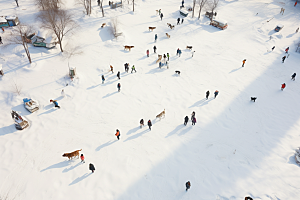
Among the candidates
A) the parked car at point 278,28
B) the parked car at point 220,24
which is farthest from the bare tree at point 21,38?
the parked car at point 278,28

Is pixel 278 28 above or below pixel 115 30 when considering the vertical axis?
below

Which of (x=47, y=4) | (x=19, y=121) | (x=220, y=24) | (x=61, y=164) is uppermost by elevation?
(x=47, y=4)

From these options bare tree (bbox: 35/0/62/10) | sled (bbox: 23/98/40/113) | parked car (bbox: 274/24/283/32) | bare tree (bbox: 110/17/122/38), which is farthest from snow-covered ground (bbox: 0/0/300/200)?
parked car (bbox: 274/24/283/32)

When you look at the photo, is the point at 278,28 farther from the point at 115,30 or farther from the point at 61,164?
the point at 61,164

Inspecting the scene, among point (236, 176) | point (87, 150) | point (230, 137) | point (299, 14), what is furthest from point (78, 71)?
point (299, 14)

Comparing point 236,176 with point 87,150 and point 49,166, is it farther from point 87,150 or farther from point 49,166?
point 49,166

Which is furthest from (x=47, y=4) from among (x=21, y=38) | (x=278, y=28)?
(x=278, y=28)
